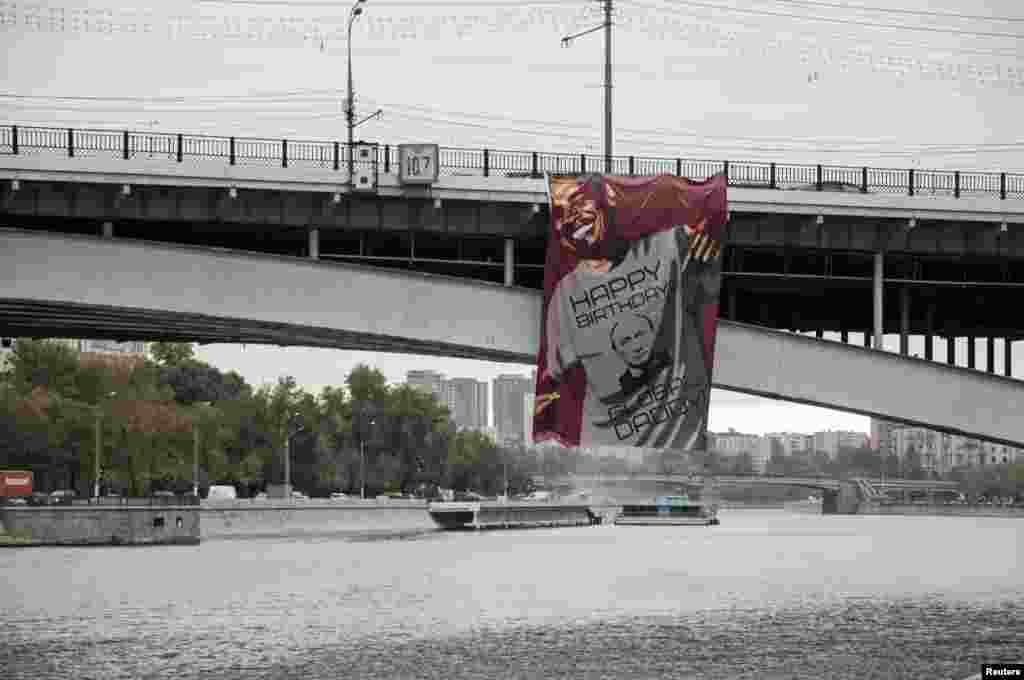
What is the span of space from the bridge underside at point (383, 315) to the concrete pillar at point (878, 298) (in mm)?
1027

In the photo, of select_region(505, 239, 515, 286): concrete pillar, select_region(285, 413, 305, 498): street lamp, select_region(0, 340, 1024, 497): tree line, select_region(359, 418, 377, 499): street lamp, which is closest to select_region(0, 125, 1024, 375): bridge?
select_region(505, 239, 515, 286): concrete pillar

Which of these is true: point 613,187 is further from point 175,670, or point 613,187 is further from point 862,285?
point 175,670

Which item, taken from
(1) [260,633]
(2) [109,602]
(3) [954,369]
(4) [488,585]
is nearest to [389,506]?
(4) [488,585]

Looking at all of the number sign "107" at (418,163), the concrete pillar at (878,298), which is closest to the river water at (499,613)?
the concrete pillar at (878,298)

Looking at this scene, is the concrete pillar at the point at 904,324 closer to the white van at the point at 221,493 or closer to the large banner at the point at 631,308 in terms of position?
the large banner at the point at 631,308

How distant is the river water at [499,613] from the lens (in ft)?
156

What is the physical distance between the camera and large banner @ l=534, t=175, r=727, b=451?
1804 inches

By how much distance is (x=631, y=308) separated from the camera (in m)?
47.2

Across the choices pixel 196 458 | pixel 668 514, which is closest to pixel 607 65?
pixel 196 458

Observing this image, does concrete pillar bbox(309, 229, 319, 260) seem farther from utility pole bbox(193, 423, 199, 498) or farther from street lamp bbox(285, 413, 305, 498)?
street lamp bbox(285, 413, 305, 498)

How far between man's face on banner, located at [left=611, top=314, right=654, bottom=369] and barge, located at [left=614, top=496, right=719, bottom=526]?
13429 centimetres

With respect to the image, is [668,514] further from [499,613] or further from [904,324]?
[904,324]

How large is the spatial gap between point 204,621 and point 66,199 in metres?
18.8

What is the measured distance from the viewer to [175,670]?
4581cm
